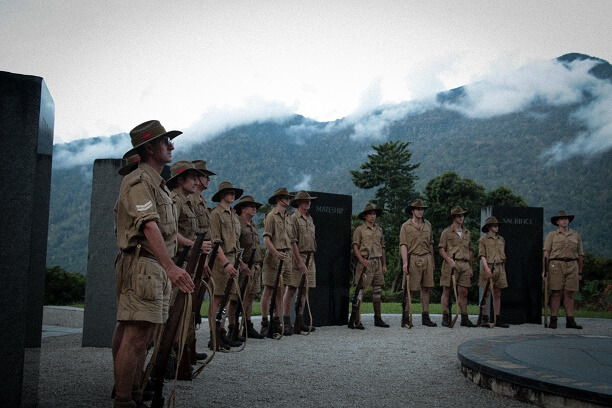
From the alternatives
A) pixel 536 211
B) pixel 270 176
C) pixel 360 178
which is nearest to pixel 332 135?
pixel 270 176

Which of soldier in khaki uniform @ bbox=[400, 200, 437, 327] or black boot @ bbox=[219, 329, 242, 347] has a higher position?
soldier in khaki uniform @ bbox=[400, 200, 437, 327]

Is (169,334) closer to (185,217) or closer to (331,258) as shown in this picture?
(185,217)

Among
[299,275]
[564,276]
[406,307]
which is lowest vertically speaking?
[406,307]

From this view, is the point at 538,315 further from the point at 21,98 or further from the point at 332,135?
the point at 332,135

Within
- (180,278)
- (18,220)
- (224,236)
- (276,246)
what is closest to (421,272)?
(276,246)

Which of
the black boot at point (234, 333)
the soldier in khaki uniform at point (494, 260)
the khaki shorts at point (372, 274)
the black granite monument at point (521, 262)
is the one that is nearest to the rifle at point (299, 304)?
the khaki shorts at point (372, 274)

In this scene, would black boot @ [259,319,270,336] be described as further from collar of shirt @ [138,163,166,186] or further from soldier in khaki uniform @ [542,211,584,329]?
collar of shirt @ [138,163,166,186]

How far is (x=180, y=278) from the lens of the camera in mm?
4062

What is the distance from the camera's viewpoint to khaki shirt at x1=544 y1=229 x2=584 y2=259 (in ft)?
40.1

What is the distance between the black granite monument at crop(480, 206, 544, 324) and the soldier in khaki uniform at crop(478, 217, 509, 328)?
551 millimetres

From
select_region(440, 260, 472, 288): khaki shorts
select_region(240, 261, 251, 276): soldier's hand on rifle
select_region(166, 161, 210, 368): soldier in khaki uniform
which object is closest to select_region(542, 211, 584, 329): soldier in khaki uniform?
select_region(440, 260, 472, 288): khaki shorts

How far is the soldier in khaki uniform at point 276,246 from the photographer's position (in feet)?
33.4

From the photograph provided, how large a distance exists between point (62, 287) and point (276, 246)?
10.6m

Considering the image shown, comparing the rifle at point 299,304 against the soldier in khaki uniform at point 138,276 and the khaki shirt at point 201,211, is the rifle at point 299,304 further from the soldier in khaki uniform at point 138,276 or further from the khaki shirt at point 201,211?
the soldier in khaki uniform at point 138,276
